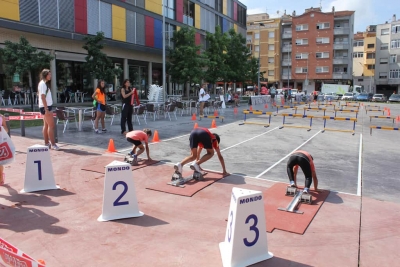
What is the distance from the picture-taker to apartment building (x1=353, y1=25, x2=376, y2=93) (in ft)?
276

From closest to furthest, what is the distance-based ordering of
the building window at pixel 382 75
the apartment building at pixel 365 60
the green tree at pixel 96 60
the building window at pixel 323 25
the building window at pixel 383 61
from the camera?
the green tree at pixel 96 60 < the building window at pixel 323 25 < the building window at pixel 383 61 < the building window at pixel 382 75 < the apartment building at pixel 365 60

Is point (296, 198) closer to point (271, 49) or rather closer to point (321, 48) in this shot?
point (321, 48)

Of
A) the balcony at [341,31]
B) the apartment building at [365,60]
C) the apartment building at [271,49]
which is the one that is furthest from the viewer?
the apartment building at [365,60]

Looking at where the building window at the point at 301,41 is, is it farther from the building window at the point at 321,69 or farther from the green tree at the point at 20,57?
the green tree at the point at 20,57

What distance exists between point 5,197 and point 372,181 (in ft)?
23.5

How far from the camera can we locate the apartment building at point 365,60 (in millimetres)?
84188

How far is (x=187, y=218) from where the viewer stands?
213 inches

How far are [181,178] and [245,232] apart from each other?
10.7 ft

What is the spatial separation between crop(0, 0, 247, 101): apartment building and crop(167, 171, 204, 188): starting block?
61.5ft

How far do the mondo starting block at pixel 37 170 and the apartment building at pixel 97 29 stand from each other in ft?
58.9

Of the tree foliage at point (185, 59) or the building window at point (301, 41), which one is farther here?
the building window at point (301, 41)

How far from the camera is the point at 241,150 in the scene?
36.4 ft

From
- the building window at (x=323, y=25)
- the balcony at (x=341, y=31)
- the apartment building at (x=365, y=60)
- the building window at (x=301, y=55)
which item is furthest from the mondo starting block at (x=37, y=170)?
the apartment building at (x=365, y=60)

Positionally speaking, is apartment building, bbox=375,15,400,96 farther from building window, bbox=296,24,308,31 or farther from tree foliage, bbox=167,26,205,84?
tree foliage, bbox=167,26,205,84
